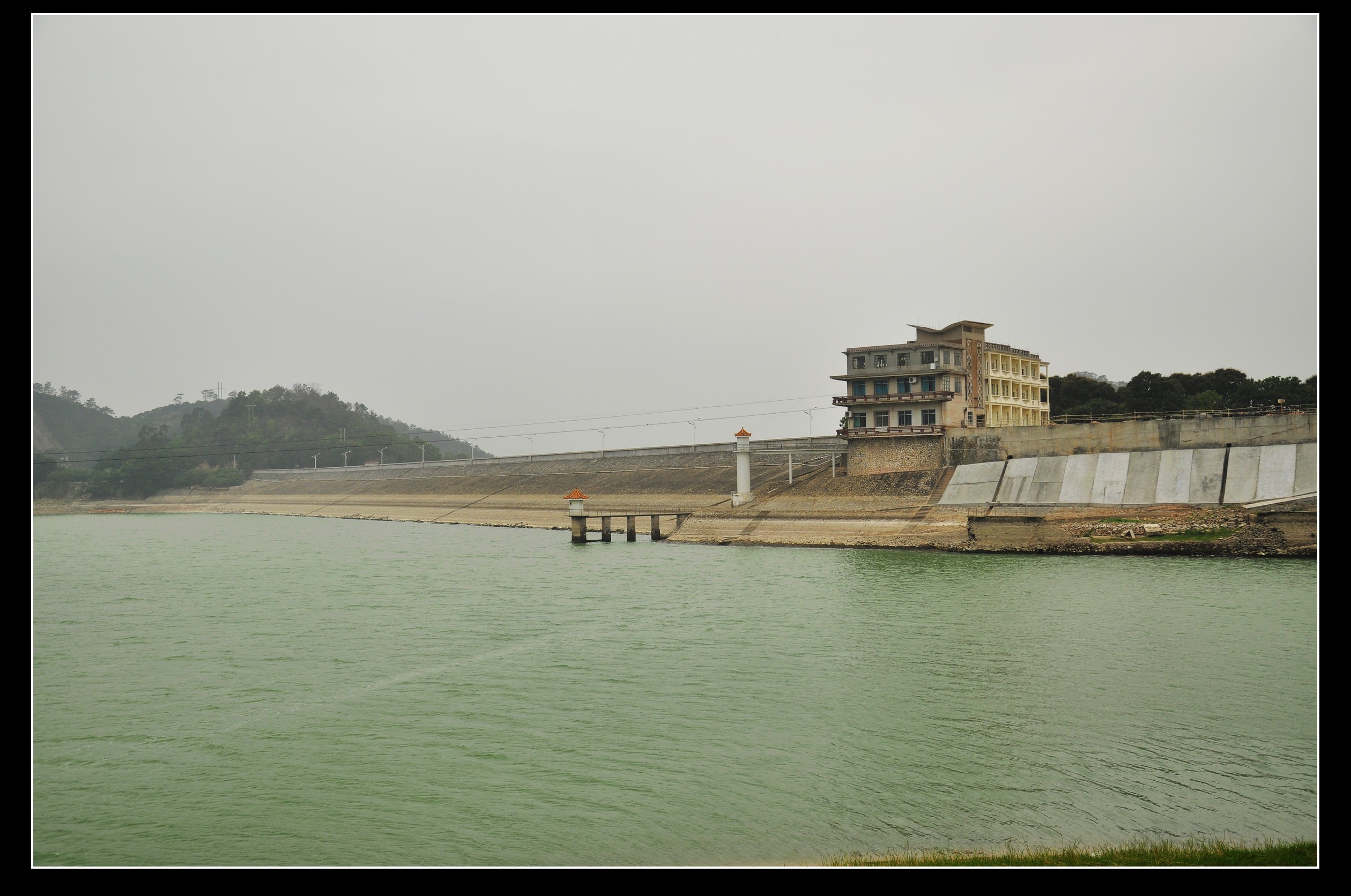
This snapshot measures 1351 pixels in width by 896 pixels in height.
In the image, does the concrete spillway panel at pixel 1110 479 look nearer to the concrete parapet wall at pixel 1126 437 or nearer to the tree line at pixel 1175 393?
the concrete parapet wall at pixel 1126 437

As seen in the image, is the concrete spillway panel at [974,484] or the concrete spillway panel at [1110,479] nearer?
the concrete spillway panel at [1110,479]

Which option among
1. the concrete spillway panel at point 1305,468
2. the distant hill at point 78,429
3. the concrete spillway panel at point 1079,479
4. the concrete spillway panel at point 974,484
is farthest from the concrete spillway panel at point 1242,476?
the distant hill at point 78,429

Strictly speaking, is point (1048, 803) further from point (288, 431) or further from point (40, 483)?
point (288, 431)

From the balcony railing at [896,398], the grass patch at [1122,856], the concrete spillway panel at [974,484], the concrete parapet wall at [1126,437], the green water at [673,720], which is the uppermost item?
the balcony railing at [896,398]

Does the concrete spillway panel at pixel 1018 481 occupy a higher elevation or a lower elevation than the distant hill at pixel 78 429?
lower

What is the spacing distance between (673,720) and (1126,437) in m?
38.2

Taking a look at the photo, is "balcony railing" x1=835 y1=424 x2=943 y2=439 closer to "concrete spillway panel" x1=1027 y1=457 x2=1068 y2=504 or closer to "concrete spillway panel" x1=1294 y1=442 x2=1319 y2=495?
"concrete spillway panel" x1=1027 y1=457 x2=1068 y2=504

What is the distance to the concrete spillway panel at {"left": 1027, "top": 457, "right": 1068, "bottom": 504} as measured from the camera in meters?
44.8

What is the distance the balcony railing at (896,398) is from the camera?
52.9m

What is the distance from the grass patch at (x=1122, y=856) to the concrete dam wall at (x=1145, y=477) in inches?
1289

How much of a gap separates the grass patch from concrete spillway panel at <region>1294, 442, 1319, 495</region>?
3326 cm
